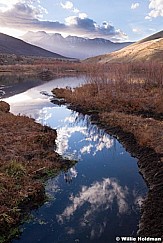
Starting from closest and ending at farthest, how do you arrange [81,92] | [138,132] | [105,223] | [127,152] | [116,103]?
[105,223], [127,152], [138,132], [116,103], [81,92]

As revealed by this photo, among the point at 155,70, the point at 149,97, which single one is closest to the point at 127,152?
the point at 149,97

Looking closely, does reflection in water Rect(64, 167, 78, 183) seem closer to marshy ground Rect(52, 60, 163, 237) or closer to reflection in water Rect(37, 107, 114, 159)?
reflection in water Rect(37, 107, 114, 159)

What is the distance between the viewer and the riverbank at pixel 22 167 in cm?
1510

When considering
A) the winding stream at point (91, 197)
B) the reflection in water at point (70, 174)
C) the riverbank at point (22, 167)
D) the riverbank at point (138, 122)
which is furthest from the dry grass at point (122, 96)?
the reflection in water at point (70, 174)

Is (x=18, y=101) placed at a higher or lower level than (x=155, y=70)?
lower

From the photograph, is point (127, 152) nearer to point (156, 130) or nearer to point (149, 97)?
point (156, 130)

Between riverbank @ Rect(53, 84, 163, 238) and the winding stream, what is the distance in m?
0.63

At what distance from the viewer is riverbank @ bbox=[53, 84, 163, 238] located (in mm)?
16067

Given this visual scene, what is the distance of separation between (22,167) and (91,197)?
440 centimetres

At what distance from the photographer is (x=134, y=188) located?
1912 cm

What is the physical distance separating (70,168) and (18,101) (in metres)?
35.8

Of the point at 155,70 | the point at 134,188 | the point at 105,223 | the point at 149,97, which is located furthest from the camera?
the point at 155,70

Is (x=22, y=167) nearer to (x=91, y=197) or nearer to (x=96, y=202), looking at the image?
(x=91, y=197)

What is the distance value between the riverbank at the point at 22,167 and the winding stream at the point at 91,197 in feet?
2.04
